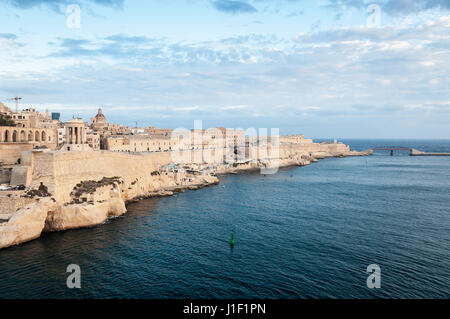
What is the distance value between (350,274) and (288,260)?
4060mm

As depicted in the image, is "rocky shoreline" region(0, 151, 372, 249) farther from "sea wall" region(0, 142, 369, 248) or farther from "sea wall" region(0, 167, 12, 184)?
"sea wall" region(0, 167, 12, 184)

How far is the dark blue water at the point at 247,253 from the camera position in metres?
18.5

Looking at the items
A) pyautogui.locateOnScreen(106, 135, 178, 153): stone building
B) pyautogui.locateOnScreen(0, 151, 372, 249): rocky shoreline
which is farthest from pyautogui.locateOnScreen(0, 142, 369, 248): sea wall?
pyautogui.locateOnScreen(106, 135, 178, 153): stone building

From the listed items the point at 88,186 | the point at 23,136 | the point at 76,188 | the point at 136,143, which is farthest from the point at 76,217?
the point at 136,143

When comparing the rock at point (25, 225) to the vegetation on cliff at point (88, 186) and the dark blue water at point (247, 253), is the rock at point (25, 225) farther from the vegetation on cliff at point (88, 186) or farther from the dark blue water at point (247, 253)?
the vegetation on cliff at point (88, 186)

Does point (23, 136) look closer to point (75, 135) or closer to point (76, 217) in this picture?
point (75, 135)

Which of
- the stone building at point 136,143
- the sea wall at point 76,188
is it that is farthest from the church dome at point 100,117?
the sea wall at point 76,188

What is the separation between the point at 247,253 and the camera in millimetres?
23750

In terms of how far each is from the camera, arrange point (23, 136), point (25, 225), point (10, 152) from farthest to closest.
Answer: point (23, 136), point (10, 152), point (25, 225)

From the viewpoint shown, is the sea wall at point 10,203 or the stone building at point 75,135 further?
the stone building at point 75,135

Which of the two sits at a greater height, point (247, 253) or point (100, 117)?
point (100, 117)

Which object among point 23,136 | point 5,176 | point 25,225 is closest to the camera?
point 25,225
